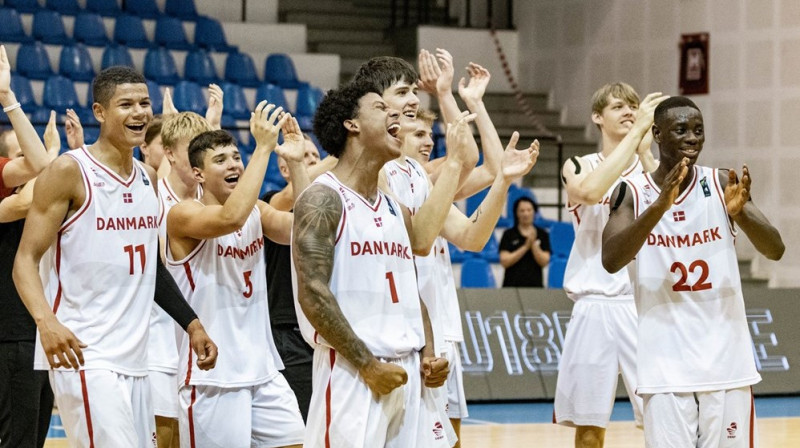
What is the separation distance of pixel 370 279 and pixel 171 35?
Result: 12.6 metres

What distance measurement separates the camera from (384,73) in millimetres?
5191

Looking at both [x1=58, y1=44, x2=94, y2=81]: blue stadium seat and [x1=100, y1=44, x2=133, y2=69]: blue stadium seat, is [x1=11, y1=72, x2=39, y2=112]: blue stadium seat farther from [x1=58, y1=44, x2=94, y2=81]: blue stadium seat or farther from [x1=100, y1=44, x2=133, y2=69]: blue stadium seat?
[x1=100, y1=44, x2=133, y2=69]: blue stadium seat

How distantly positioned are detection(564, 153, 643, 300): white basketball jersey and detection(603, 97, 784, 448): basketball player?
5.95 feet

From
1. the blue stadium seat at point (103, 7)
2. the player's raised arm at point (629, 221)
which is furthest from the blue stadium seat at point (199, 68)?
the player's raised arm at point (629, 221)

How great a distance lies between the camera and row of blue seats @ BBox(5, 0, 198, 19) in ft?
53.8

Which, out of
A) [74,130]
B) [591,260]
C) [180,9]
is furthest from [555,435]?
[180,9]

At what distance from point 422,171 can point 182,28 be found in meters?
11.0

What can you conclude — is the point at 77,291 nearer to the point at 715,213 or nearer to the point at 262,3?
the point at 715,213

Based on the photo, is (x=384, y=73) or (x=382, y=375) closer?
(x=382, y=375)

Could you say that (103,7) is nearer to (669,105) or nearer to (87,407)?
(87,407)

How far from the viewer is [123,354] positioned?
18.0 feet

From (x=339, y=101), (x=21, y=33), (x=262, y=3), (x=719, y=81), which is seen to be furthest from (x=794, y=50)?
(x=339, y=101)

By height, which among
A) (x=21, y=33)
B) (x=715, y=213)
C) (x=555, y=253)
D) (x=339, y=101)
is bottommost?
(x=555, y=253)

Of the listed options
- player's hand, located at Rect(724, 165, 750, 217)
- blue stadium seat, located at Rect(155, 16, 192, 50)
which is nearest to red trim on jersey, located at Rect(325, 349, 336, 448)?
player's hand, located at Rect(724, 165, 750, 217)
